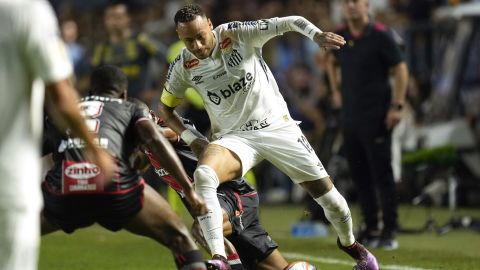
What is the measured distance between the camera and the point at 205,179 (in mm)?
8469

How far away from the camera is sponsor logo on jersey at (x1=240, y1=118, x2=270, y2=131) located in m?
9.15

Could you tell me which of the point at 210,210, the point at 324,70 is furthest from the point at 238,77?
the point at 324,70

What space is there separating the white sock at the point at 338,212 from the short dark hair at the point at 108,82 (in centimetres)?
227

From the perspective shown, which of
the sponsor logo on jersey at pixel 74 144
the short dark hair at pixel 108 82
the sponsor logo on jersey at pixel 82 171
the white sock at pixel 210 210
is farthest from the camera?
the white sock at pixel 210 210

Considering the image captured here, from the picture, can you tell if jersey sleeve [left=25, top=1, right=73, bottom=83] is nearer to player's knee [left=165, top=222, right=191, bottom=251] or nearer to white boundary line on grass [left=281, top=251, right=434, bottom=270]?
player's knee [left=165, top=222, right=191, bottom=251]

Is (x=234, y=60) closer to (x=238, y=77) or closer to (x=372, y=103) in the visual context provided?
(x=238, y=77)

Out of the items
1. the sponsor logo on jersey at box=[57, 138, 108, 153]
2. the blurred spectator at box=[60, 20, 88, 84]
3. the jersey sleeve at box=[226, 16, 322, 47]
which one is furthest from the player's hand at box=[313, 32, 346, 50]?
the blurred spectator at box=[60, 20, 88, 84]

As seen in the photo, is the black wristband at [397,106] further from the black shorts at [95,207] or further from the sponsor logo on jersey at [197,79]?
the black shorts at [95,207]

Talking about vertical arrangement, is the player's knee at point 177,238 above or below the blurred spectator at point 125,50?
above

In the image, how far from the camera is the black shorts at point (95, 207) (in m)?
7.03

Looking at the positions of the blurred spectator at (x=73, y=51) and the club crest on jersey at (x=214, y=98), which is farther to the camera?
the blurred spectator at (x=73, y=51)

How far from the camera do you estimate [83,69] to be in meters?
19.7

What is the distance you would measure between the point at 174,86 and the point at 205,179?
1250 millimetres

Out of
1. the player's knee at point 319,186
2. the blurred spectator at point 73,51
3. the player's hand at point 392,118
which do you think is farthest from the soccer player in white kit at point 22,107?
the blurred spectator at point 73,51
